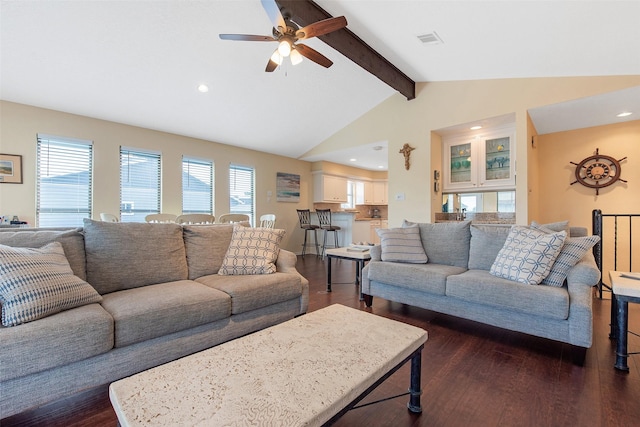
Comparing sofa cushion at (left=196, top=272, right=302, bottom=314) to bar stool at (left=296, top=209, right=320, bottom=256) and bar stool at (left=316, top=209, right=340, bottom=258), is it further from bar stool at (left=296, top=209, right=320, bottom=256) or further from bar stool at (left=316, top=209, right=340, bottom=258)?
bar stool at (left=296, top=209, right=320, bottom=256)

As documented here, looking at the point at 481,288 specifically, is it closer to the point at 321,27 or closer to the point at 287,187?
the point at 321,27

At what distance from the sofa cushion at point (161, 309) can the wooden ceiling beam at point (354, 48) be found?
252 cm

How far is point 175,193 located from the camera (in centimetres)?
493

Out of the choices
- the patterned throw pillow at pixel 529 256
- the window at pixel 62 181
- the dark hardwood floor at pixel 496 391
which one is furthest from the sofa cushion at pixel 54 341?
the window at pixel 62 181

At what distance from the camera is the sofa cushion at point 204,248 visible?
244cm

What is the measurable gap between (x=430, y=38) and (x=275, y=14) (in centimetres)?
181

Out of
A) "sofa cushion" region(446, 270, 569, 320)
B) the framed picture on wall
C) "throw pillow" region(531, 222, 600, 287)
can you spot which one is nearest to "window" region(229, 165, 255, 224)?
the framed picture on wall

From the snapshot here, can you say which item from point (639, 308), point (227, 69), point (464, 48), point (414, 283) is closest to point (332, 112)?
point (227, 69)

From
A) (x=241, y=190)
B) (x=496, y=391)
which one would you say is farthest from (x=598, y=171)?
(x=241, y=190)

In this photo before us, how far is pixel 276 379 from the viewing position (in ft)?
3.28

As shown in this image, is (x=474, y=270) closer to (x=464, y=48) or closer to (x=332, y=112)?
(x=464, y=48)

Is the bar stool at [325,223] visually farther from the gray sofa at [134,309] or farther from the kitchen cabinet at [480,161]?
the gray sofa at [134,309]

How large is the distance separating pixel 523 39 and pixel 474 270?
2306mm

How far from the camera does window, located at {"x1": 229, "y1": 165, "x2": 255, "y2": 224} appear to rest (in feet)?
18.9
